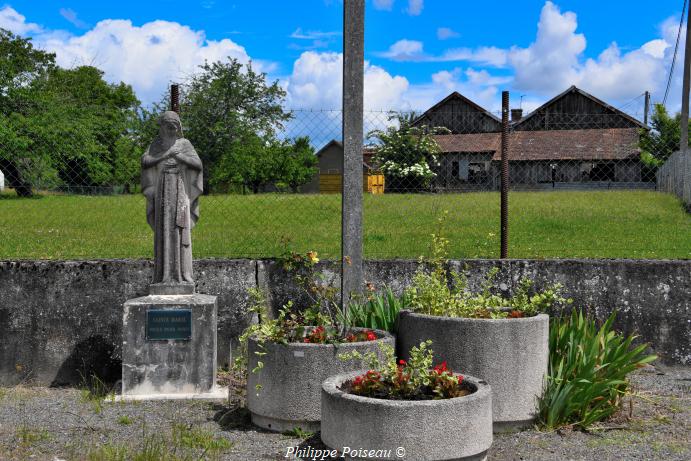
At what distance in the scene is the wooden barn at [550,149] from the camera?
10.5 metres

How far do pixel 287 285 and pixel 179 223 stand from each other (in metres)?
1.27

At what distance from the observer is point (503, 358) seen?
207 inches

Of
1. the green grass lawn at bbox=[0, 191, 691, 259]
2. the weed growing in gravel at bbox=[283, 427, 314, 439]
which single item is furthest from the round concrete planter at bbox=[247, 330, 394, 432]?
the green grass lawn at bbox=[0, 191, 691, 259]

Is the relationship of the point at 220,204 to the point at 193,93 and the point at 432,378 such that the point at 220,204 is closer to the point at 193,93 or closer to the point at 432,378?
the point at 193,93

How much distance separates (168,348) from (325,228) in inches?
180

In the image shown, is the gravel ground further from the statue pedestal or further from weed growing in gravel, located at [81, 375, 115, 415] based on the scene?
the statue pedestal

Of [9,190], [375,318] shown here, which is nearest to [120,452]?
[375,318]

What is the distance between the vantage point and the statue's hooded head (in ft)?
21.4

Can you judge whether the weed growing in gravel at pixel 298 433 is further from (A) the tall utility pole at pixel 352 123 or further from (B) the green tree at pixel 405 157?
(B) the green tree at pixel 405 157

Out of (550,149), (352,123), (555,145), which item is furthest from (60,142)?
(555,145)

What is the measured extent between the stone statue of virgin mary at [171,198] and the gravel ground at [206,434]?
1.08 m

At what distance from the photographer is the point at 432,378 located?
457 centimetres

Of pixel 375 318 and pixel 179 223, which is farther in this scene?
pixel 179 223

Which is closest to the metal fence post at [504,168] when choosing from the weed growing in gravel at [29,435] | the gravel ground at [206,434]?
the gravel ground at [206,434]
